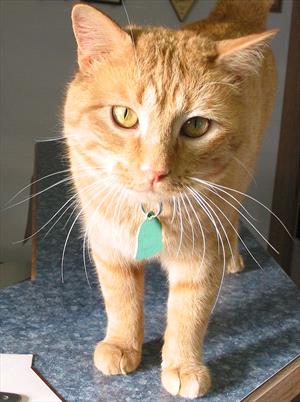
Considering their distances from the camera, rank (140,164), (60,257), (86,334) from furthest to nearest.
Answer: (60,257), (86,334), (140,164)

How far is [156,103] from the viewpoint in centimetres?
81

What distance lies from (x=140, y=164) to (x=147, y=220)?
0.14 m

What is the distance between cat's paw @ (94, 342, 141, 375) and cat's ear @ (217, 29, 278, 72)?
0.50 m

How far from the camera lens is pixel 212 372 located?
0.98 m

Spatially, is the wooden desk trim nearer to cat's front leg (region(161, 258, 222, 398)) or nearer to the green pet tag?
cat's front leg (region(161, 258, 222, 398))

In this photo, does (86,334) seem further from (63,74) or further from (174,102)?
(63,74)

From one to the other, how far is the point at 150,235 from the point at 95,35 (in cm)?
32

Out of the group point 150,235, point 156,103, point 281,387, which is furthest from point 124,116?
point 281,387

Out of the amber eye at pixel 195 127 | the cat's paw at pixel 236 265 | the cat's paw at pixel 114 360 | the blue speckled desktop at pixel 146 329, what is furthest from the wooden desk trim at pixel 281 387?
the amber eye at pixel 195 127

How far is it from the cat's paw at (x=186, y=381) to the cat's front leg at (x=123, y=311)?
7 cm

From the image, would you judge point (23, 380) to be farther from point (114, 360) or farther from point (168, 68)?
point (168, 68)

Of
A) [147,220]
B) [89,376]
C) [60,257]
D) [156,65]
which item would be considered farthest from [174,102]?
[60,257]

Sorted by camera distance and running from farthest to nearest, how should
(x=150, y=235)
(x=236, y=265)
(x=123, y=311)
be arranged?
(x=236, y=265) → (x=123, y=311) → (x=150, y=235)

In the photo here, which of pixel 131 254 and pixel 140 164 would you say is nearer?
pixel 140 164
